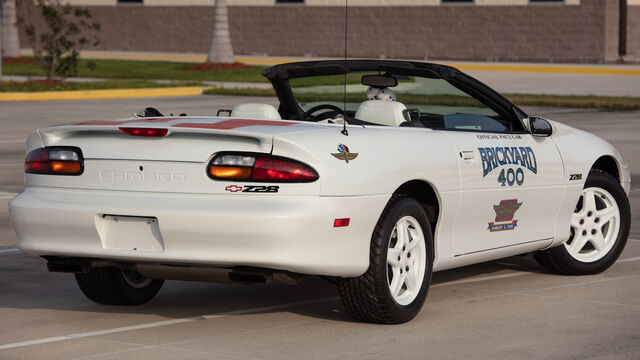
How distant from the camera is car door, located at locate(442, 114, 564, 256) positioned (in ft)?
25.3

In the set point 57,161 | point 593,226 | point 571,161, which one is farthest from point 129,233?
point 593,226

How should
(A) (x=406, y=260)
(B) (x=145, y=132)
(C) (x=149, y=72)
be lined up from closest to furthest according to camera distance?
(B) (x=145, y=132) < (A) (x=406, y=260) < (C) (x=149, y=72)

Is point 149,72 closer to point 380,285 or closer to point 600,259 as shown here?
point 600,259

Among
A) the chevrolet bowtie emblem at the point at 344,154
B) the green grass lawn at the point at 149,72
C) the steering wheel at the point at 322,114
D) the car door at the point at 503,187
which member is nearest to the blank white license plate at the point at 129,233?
the chevrolet bowtie emblem at the point at 344,154

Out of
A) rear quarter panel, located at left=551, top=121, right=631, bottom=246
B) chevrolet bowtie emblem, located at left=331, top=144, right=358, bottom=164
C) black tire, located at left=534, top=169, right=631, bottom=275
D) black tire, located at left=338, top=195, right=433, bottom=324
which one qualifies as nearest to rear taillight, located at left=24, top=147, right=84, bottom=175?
chevrolet bowtie emblem, located at left=331, top=144, right=358, bottom=164

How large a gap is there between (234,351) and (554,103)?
21.3m

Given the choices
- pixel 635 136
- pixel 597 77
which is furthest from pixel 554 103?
pixel 597 77

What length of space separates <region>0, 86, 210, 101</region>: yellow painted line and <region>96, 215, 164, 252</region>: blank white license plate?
72.5 ft

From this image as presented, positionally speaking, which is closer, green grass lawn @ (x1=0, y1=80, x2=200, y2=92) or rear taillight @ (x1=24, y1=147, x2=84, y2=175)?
rear taillight @ (x1=24, y1=147, x2=84, y2=175)

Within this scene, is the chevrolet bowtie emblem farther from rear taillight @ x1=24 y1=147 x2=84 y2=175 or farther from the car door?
rear taillight @ x1=24 y1=147 x2=84 y2=175

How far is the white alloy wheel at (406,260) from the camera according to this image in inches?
282

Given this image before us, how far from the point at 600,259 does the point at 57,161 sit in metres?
3.79

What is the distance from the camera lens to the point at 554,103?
27.0 metres

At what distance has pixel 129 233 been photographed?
678 centimetres
